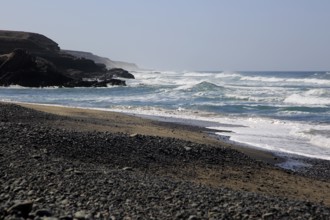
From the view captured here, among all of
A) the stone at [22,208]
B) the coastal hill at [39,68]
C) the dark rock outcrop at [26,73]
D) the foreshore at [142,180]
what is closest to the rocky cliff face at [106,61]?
the coastal hill at [39,68]

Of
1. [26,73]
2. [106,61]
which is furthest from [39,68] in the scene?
[106,61]

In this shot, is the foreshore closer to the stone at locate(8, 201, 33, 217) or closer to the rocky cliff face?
the stone at locate(8, 201, 33, 217)

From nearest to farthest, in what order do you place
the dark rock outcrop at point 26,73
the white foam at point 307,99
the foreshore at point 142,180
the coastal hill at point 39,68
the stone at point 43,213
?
the stone at point 43,213
the foreshore at point 142,180
the white foam at point 307,99
the dark rock outcrop at point 26,73
the coastal hill at point 39,68

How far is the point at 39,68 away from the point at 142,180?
48421mm

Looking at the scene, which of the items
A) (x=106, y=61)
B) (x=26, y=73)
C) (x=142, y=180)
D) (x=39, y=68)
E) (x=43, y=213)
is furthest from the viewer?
(x=106, y=61)

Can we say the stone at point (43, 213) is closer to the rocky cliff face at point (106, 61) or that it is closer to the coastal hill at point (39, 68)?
the coastal hill at point (39, 68)

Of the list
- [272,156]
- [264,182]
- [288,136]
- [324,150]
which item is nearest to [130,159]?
[264,182]

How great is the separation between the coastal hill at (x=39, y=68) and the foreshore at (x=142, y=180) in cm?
4146

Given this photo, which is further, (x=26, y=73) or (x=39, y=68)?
(x=39, y=68)

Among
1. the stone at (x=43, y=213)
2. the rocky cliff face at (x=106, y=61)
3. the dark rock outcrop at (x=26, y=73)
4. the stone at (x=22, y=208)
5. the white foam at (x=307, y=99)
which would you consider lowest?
the white foam at (x=307, y=99)

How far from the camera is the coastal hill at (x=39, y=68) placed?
51.1m

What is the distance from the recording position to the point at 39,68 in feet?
175

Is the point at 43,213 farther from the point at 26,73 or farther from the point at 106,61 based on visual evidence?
the point at 106,61

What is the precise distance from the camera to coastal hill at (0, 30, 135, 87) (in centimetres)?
5106
